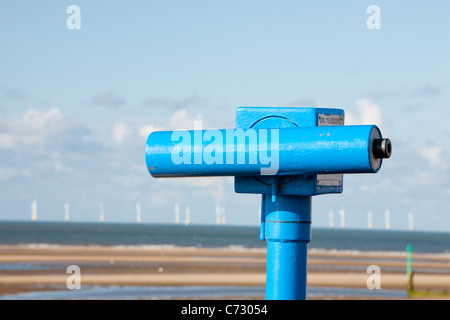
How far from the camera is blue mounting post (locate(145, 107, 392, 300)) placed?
2.53 m

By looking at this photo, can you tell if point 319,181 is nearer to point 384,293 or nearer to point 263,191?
point 263,191

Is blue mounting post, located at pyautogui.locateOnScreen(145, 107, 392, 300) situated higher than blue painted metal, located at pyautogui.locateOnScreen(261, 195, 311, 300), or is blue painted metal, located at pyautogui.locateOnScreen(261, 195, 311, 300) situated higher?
blue mounting post, located at pyautogui.locateOnScreen(145, 107, 392, 300)

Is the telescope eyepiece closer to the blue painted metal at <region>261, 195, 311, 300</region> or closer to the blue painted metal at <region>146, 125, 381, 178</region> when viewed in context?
the blue painted metal at <region>146, 125, 381, 178</region>

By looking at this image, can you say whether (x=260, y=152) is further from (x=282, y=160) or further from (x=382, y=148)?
(x=382, y=148)

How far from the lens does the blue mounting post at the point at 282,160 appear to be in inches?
99.6

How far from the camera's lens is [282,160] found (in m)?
2.62

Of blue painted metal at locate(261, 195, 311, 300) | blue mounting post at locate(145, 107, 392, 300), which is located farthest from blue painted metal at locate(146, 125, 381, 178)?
blue painted metal at locate(261, 195, 311, 300)

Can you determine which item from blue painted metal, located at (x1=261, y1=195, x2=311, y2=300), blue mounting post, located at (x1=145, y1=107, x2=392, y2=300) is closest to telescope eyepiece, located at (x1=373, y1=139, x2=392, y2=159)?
blue mounting post, located at (x1=145, y1=107, x2=392, y2=300)

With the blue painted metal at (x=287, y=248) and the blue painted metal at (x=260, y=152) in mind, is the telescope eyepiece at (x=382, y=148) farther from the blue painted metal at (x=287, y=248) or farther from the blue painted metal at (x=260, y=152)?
the blue painted metal at (x=287, y=248)

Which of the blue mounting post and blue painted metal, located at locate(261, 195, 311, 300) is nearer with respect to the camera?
the blue mounting post

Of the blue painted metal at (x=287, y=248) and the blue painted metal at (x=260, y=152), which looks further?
the blue painted metal at (x=287, y=248)

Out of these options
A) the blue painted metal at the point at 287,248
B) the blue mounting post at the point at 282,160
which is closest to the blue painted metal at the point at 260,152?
the blue mounting post at the point at 282,160
